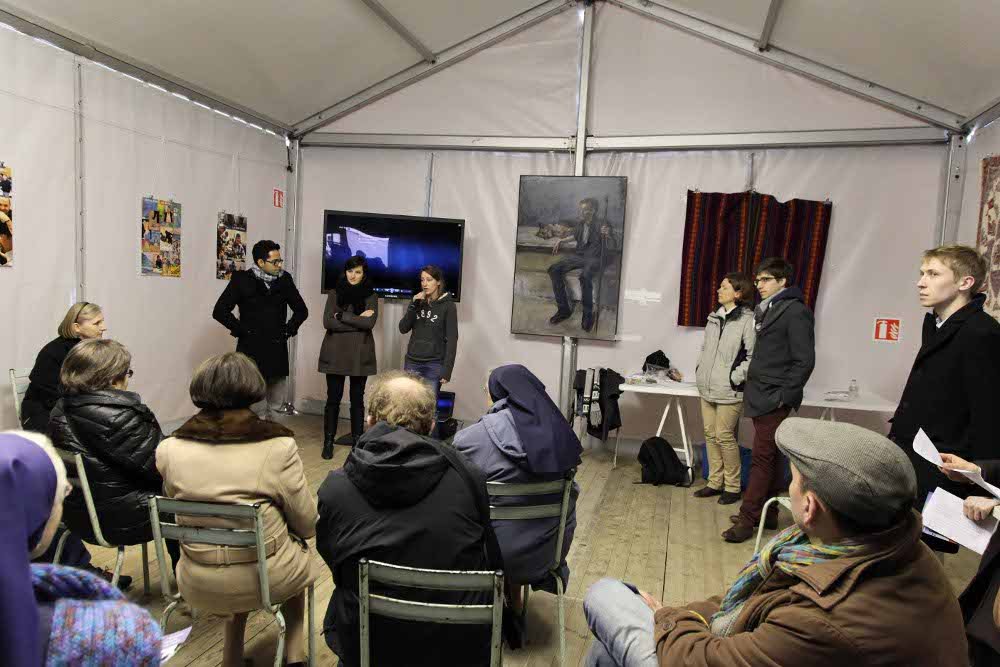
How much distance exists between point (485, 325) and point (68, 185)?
328 centimetres

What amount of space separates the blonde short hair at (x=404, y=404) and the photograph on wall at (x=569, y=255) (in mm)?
3661

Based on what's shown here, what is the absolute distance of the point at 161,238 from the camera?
473 centimetres

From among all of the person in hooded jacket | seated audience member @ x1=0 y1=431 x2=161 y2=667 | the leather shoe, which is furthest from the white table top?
seated audience member @ x1=0 y1=431 x2=161 y2=667

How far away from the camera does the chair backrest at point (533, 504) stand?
2.06 meters

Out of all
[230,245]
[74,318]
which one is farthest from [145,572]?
[230,245]

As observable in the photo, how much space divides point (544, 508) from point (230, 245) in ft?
14.2

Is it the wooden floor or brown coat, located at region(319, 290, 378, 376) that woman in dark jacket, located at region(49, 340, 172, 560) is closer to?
the wooden floor

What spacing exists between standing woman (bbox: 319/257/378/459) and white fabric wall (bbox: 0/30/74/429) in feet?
5.66

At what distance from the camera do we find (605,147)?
5.36 m

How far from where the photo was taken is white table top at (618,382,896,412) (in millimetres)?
4355

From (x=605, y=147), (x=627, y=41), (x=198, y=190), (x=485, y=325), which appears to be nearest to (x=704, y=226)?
(x=605, y=147)

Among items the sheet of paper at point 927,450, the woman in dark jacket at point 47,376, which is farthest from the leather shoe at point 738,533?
the woman in dark jacket at point 47,376

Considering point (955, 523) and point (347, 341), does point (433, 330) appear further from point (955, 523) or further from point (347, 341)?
point (955, 523)

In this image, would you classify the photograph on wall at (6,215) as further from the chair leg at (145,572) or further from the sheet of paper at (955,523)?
the sheet of paper at (955,523)
